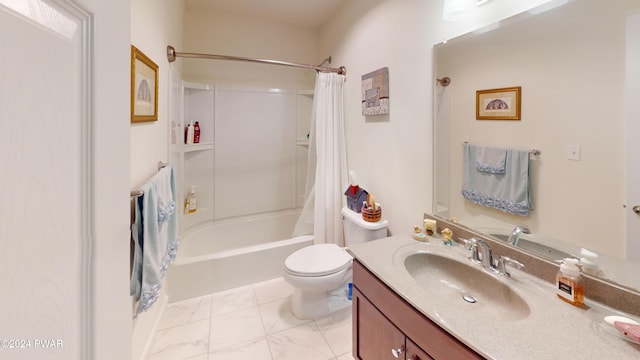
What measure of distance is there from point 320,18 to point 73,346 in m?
3.16

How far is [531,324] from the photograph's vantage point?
0.81 meters

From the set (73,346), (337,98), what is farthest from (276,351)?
(337,98)

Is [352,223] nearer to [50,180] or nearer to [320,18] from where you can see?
[50,180]

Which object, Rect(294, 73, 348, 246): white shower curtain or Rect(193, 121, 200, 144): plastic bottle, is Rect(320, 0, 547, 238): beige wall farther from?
Rect(193, 121, 200, 144): plastic bottle

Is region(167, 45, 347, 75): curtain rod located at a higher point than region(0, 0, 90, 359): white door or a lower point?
higher

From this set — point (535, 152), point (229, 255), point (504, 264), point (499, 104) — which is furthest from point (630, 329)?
point (229, 255)

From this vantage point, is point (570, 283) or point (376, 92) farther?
point (376, 92)

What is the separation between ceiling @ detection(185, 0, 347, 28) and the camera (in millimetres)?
2516

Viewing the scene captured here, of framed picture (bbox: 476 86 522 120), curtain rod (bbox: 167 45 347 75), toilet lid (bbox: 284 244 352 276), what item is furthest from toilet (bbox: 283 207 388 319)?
curtain rod (bbox: 167 45 347 75)

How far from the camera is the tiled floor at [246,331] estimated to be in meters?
1.63

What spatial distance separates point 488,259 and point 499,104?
69 centimetres

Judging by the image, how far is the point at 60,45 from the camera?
0.32m

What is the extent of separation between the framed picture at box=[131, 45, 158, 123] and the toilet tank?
1.44m

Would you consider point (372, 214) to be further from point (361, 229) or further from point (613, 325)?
point (613, 325)
